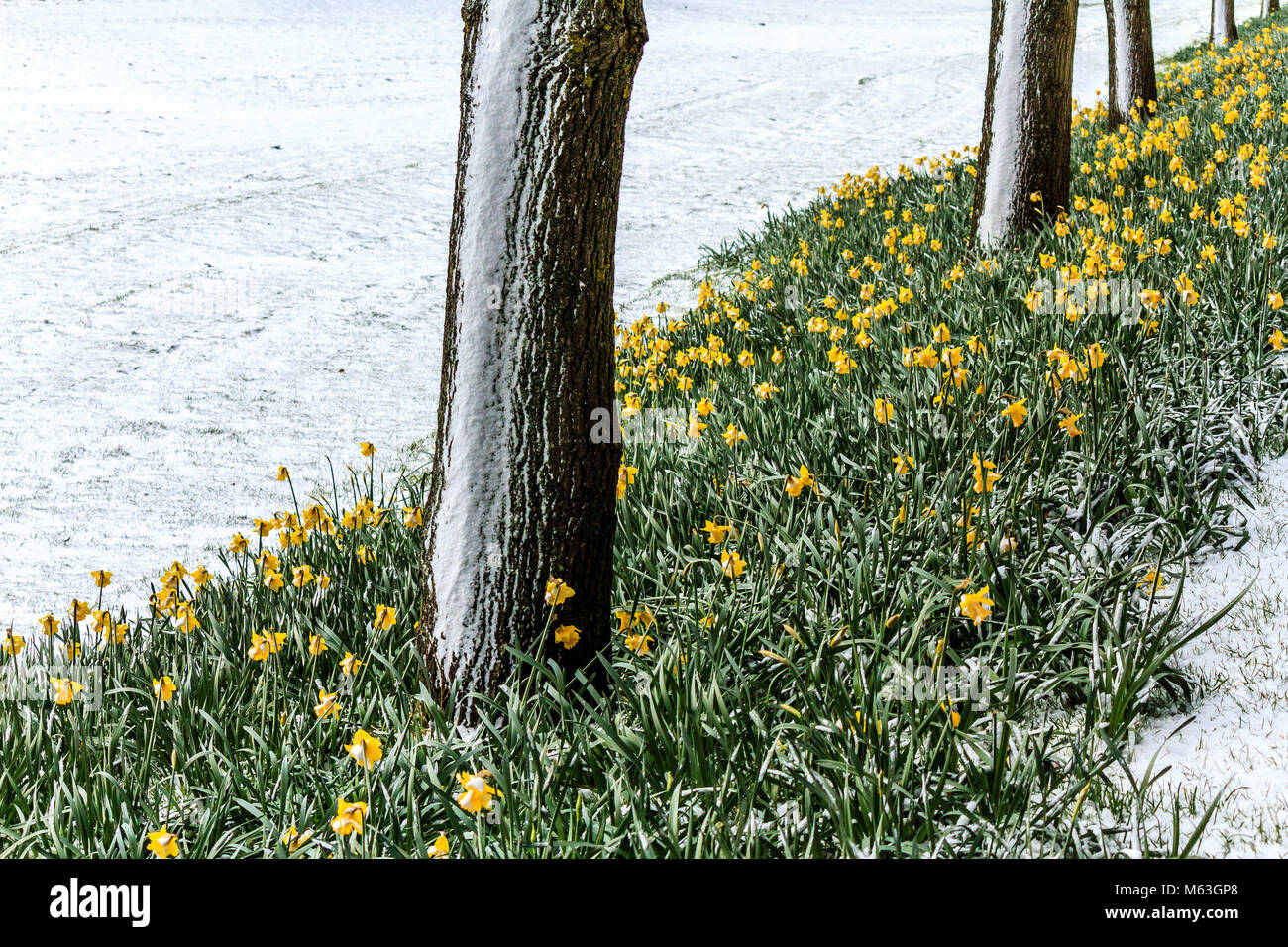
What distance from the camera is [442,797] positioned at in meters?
2.22

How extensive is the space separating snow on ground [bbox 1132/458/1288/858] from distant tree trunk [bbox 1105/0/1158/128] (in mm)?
7673

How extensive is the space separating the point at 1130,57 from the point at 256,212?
8.48 m

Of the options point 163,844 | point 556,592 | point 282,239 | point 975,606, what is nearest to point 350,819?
point 163,844

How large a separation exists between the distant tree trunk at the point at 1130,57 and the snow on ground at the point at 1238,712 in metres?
7.67

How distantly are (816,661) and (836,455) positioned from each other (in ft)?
4.65

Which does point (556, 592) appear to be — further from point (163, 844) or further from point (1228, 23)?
point (1228, 23)

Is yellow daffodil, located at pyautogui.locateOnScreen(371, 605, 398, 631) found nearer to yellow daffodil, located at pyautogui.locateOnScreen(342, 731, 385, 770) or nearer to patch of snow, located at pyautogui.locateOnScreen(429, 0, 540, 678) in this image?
patch of snow, located at pyautogui.locateOnScreen(429, 0, 540, 678)

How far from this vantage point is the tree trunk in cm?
266

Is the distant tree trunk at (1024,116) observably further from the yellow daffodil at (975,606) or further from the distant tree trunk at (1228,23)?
the distant tree trunk at (1228,23)

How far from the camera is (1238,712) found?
2.44 meters

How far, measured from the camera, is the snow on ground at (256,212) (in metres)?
5.61

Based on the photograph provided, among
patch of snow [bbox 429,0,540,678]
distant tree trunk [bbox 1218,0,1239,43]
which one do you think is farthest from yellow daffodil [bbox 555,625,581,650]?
distant tree trunk [bbox 1218,0,1239,43]

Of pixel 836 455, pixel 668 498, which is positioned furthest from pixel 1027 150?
pixel 668 498

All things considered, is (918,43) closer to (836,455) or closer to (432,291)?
(432,291)
